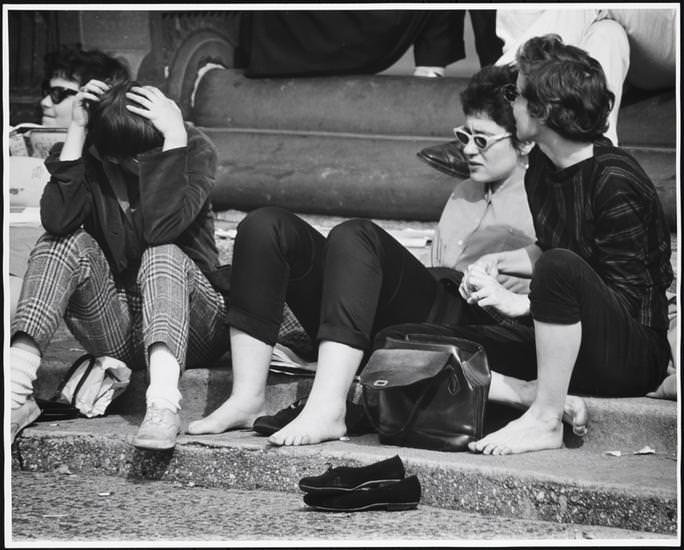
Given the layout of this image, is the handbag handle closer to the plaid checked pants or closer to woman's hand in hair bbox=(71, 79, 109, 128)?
the plaid checked pants

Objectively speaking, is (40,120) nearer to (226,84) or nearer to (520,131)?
(226,84)

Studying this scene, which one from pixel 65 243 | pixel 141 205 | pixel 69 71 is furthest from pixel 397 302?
pixel 69 71

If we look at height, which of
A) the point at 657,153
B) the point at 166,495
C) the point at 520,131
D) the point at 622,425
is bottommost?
the point at 166,495

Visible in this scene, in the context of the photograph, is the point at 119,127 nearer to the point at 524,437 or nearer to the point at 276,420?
the point at 276,420

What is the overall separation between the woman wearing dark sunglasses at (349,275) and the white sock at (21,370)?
1.59 ft

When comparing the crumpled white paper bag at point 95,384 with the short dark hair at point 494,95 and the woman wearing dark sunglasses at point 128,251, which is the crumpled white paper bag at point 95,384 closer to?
the woman wearing dark sunglasses at point 128,251

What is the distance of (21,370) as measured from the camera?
370 cm

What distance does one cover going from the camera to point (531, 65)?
355 cm

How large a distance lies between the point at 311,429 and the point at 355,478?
0.91 ft

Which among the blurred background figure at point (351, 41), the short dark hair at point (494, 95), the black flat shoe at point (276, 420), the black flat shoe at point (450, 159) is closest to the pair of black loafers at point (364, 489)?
the black flat shoe at point (276, 420)

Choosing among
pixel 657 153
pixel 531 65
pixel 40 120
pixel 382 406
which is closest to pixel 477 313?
pixel 382 406

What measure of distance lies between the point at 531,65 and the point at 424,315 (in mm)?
790

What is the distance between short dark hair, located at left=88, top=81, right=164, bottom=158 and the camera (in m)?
3.95

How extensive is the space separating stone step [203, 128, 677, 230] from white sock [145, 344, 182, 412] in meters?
1.95
